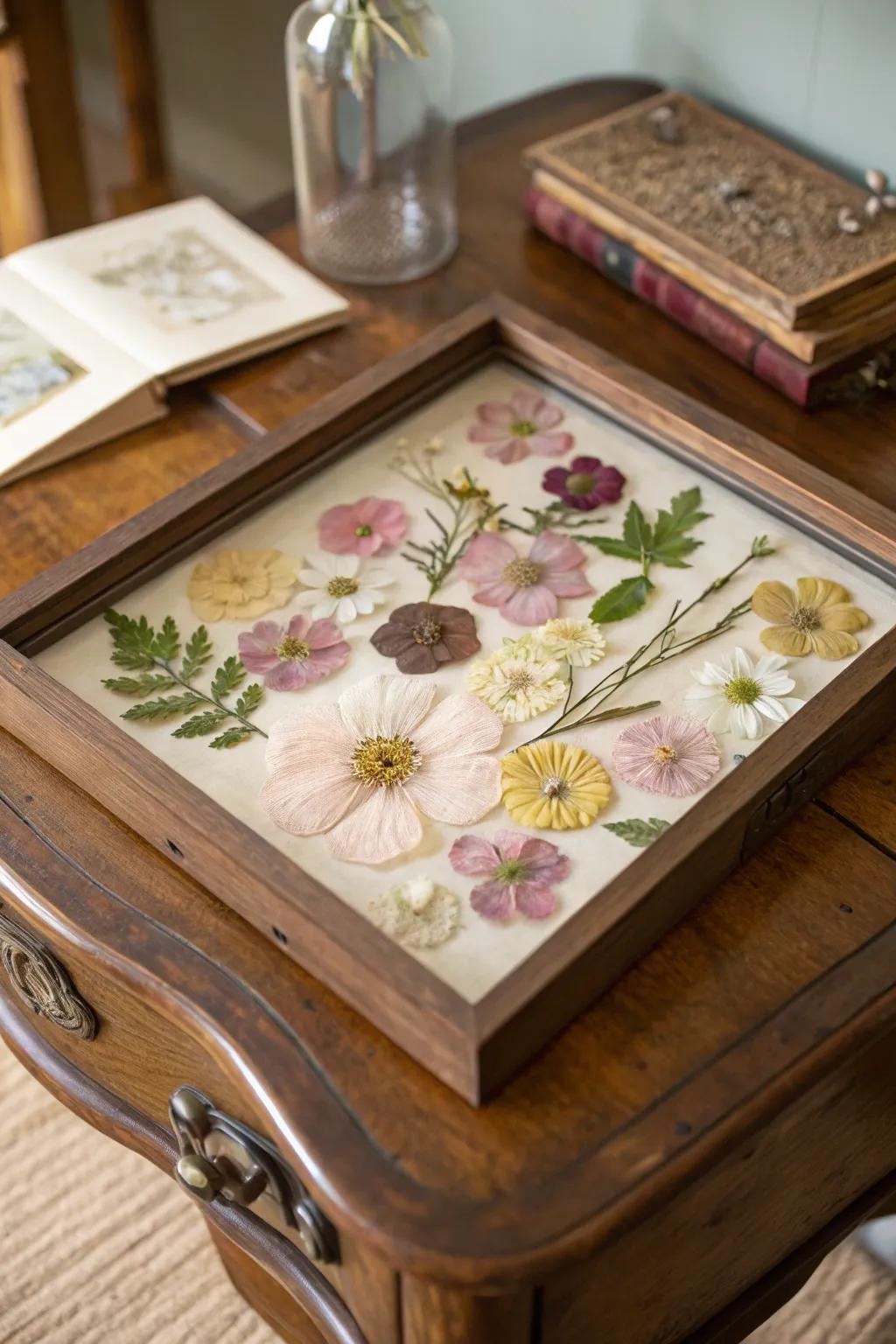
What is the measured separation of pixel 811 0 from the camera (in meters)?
1.04

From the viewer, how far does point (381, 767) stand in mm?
667

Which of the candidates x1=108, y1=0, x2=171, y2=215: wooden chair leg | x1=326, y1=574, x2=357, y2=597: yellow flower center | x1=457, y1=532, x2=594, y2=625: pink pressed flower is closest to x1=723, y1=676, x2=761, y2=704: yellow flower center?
x1=457, y1=532, x2=594, y2=625: pink pressed flower

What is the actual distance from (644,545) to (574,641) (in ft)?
0.28

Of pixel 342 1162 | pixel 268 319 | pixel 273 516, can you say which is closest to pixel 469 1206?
pixel 342 1162

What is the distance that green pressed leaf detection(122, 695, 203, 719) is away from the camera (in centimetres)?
69

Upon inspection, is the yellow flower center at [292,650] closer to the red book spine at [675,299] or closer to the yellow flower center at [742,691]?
the yellow flower center at [742,691]

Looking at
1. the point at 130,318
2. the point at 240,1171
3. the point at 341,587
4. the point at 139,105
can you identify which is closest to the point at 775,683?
the point at 341,587

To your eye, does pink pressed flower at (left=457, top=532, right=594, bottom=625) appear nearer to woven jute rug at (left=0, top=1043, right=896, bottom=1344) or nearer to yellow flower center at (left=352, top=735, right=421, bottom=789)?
yellow flower center at (left=352, top=735, right=421, bottom=789)

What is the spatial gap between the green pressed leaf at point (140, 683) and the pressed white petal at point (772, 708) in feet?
0.95

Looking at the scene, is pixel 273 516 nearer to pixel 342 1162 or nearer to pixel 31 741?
pixel 31 741

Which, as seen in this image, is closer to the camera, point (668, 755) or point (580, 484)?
point (668, 755)

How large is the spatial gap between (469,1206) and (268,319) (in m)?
0.63

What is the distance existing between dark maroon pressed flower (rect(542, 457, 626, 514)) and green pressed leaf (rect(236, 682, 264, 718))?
22 cm

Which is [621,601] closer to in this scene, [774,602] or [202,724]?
[774,602]
